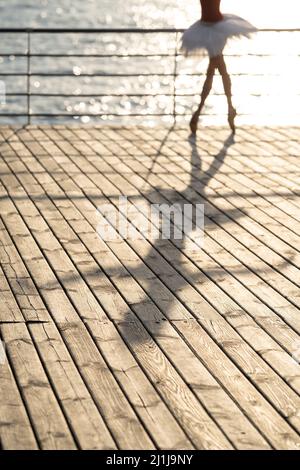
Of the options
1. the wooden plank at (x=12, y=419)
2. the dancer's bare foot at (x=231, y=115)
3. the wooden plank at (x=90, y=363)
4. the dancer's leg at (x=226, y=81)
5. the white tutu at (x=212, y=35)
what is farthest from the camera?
the dancer's bare foot at (x=231, y=115)

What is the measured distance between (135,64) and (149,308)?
133 feet

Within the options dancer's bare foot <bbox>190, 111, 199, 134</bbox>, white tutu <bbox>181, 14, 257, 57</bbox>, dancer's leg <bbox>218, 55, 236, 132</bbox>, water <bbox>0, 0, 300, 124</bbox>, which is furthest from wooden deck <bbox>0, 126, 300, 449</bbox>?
water <bbox>0, 0, 300, 124</bbox>

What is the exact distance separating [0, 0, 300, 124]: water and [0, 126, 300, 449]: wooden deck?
1891 cm

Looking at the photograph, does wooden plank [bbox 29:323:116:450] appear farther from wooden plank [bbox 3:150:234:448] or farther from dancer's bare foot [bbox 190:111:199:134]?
dancer's bare foot [bbox 190:111:199:134]

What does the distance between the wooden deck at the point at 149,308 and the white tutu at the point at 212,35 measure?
1024 mm

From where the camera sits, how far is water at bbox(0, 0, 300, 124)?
1561 inches

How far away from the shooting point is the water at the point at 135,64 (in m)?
39.7

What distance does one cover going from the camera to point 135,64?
45.8m

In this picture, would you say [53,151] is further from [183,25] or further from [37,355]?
[183,25]

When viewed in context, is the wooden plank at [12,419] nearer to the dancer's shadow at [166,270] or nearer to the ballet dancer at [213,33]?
the dancer's shadow at [166,270]

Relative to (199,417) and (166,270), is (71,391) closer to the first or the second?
(199,417)

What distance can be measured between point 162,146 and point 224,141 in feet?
2.20

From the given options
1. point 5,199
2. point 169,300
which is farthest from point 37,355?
point 5,199

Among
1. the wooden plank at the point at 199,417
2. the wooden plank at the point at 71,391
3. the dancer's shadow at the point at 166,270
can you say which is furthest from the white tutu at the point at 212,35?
the wooden plank at the point at 199,417
